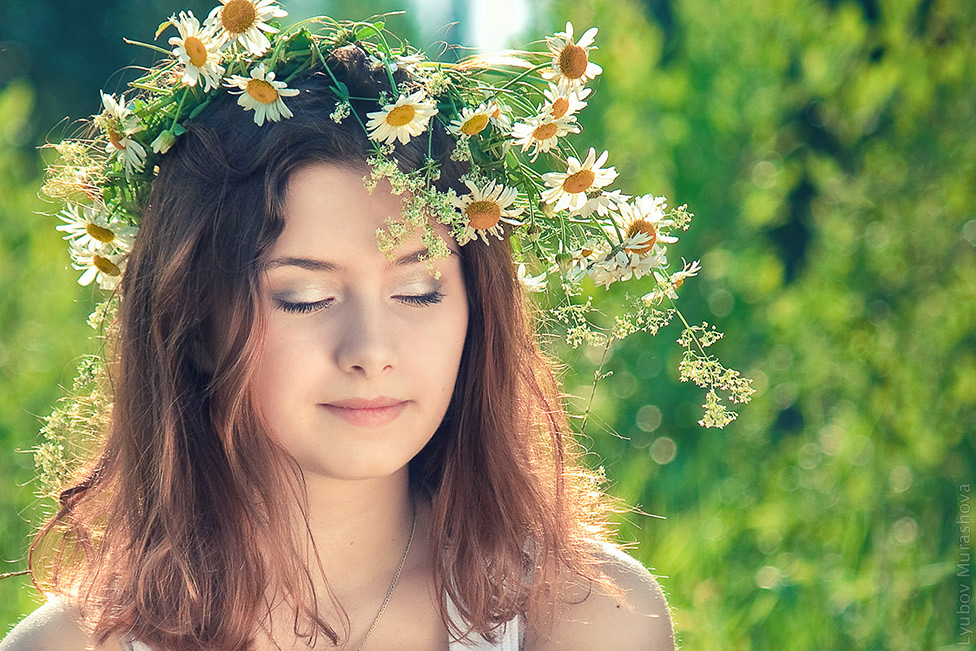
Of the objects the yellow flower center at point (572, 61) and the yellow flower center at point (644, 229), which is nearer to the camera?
the yellow flower center at point (572, 61)

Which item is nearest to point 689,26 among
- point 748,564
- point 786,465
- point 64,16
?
point 786,465

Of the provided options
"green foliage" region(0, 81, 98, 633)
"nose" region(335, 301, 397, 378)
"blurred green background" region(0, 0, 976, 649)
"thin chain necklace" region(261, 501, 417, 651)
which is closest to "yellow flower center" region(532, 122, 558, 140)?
"nose" region(335, 301, 397, 378)

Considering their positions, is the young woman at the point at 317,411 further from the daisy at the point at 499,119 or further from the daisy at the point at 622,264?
the daisy at the point at 622,264

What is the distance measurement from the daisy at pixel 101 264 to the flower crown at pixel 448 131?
0.11 ft

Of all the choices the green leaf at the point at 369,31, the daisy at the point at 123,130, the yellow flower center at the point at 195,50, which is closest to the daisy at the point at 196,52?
the yellow flower center at the point at 195,50

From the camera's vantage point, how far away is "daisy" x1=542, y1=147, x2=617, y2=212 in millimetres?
1696

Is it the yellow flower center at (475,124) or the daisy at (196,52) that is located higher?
the daisy at (196,52)

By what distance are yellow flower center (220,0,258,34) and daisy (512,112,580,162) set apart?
1.36ft

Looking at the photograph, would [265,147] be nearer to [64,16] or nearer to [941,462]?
[941,462]

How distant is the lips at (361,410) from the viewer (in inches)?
65.4

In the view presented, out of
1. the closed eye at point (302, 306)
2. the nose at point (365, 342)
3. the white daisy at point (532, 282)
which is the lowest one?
the nose at point (365, 342)

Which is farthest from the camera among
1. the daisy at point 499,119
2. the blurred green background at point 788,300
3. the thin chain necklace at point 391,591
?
the blurred green background at point 788,300

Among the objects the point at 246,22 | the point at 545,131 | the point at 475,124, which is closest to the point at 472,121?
the point at 475,124

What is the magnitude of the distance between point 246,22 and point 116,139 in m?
0.29
